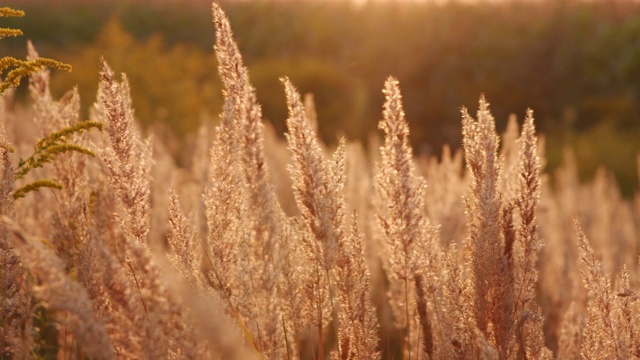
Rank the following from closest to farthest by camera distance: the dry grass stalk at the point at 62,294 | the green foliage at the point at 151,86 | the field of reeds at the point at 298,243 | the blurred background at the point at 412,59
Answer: the dry grass stalk at the point at 62,294 < the field of reeds at the point at 298,243 < the green foliage at the point at 151,86 < the blurred background at the point at 412,59

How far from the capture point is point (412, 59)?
1412 inches

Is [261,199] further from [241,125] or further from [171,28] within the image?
[171,28]

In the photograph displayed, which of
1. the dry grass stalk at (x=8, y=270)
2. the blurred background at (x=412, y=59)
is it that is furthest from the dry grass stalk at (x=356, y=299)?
the blurred background at (x=412, y=59)

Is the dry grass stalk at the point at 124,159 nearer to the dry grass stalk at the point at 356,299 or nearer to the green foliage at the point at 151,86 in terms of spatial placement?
the dry grass stalk at the point at 356,299

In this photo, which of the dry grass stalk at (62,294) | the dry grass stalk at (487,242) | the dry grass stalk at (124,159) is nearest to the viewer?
the dry grass stalk at (62,294)

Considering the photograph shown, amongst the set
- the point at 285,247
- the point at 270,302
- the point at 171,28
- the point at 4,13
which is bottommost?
the point at 270,302

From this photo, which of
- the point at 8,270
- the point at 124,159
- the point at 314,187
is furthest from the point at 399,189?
the point at 8,270

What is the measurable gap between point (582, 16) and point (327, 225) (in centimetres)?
3882

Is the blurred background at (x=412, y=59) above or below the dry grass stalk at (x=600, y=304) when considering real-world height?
above

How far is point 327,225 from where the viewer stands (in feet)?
6.89

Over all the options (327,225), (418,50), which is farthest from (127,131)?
(418,50)

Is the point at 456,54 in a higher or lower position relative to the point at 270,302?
higher

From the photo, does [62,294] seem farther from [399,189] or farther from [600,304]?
[600,304]

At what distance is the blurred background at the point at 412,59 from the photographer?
58.2 ft
